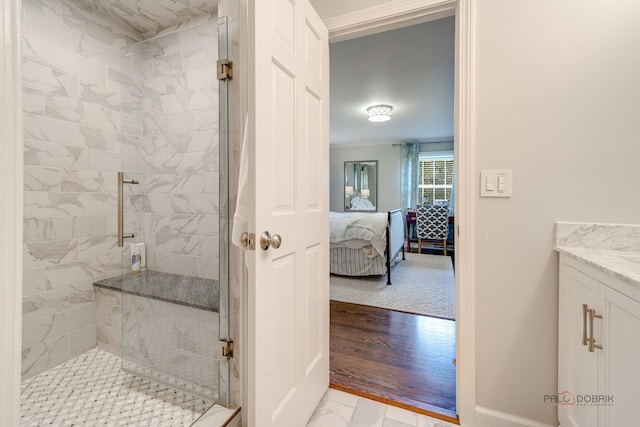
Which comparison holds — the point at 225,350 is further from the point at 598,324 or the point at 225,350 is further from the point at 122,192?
the point at 598,324

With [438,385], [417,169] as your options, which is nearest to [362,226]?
[438,385]

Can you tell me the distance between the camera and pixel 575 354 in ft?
3.31

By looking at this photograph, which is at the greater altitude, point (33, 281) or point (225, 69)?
point (225, 69)

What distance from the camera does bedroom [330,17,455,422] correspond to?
2168 millimetres

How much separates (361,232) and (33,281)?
2878 millimetres

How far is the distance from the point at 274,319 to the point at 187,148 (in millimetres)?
1459

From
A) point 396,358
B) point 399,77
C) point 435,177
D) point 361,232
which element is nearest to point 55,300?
point 396,358

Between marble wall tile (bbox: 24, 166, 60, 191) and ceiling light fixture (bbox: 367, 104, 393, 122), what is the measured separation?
3.62 meters

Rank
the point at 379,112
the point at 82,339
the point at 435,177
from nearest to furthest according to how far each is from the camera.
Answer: the point at 82,339 < the point at 379,112 < the point at 435,177

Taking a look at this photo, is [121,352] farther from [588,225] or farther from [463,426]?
[588,225]

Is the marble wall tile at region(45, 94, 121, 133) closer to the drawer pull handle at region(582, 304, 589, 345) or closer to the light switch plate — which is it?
the light switch plate

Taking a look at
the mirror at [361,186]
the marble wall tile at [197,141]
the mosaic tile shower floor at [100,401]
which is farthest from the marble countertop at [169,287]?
the mirror at [361,186]

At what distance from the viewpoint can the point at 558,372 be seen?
114 centimetres
